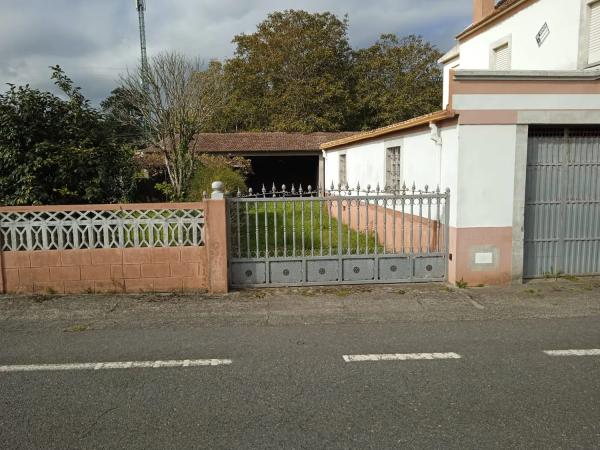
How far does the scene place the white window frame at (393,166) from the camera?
11.1 m

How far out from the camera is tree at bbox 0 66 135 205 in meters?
7.85

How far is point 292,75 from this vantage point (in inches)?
1352

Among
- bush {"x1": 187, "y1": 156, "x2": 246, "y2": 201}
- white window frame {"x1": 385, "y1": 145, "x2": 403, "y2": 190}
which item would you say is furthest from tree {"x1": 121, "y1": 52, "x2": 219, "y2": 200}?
white window frame {"x1": 385, "y1": 145, "x2": 403, "y2": 190}

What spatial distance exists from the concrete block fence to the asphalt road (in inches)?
68.9

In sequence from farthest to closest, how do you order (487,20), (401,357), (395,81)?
(395,81) < (487,20) < (401,357)

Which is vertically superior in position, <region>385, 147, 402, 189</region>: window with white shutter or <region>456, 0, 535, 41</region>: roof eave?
<region>456, 0, 535, 41</region>: roof eave

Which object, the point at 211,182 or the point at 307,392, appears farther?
the point at 211,182

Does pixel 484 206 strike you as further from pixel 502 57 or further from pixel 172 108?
pixel 172 108

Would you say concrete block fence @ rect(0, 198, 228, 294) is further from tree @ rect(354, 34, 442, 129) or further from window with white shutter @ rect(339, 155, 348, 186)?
tree @ rect(354, 34, 442, 129)

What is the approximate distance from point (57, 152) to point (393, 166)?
7.24 meters

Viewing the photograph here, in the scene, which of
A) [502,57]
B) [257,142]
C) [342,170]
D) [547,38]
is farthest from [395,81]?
[547,38]

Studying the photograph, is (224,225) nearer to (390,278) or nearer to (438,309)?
(390,278)

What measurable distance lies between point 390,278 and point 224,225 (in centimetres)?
265

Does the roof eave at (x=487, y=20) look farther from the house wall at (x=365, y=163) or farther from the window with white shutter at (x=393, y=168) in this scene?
the window with white shutter at (x=393, y=168)
